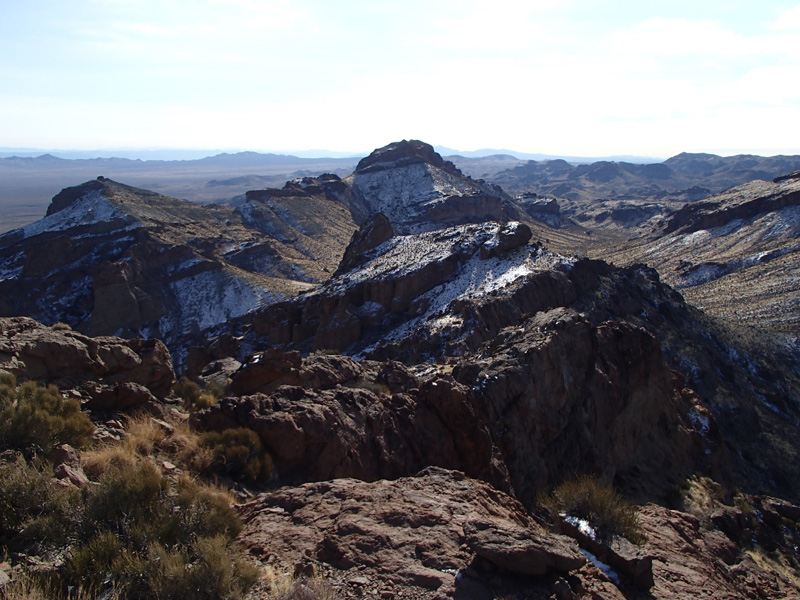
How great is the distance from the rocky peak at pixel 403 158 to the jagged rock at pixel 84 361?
12475 cm

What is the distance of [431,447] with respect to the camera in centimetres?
1269

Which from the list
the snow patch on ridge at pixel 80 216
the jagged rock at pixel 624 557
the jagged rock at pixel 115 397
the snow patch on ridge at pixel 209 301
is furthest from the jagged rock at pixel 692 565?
the snow patch on ridge at pixel 80 216

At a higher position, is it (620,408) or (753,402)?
(620,408)

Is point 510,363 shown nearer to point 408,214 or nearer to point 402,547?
point 402,547

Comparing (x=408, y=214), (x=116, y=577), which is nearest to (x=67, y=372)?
(x=116, y=577)

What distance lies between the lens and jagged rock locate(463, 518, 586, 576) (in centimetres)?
640

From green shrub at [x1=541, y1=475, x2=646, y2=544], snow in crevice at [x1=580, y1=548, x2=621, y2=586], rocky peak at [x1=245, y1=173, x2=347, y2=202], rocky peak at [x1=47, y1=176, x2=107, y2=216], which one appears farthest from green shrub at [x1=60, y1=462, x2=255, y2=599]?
rocky peak at [x1=245, y1=173, x2=347, y2=202]

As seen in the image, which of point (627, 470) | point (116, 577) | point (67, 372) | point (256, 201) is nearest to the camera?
point (116, 577)

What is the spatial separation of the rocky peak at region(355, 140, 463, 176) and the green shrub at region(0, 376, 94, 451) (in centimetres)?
12917

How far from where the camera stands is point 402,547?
7102 millimetres

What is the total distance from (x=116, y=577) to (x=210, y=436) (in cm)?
423

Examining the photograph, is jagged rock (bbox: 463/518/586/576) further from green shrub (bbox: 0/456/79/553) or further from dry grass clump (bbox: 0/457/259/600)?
green shrub (bbox: 0/456/79/553)

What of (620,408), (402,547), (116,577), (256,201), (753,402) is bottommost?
(753,402)

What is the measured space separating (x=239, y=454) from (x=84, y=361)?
5.57m
